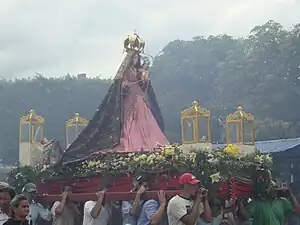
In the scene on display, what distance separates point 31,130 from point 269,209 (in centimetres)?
537

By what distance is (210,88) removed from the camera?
146 ft

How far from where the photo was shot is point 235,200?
9.41 metres

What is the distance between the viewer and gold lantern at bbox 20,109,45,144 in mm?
12445

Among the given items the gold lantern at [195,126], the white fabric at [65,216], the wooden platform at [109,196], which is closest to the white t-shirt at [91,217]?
the wooden platform at [109,196]

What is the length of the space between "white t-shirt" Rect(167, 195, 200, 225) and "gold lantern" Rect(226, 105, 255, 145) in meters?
4.81

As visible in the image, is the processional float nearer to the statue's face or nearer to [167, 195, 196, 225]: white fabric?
the statue's face

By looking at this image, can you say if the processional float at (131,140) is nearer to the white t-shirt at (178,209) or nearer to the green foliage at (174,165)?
the green foliage at (174,165)

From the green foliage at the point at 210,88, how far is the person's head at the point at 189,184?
76.9 ft

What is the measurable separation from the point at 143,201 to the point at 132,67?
331cm

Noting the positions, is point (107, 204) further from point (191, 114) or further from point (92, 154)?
point (191, 114)

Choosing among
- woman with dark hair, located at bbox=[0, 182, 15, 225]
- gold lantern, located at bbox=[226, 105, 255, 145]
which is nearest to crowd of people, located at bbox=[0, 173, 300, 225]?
woman with dark hair, located at bbox=[0, 182, 15, 225]

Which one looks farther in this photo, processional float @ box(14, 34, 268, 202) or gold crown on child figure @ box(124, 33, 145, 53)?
gold crown on child figure @ box(124, 33, 145, 53)

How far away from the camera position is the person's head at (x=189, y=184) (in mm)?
6993

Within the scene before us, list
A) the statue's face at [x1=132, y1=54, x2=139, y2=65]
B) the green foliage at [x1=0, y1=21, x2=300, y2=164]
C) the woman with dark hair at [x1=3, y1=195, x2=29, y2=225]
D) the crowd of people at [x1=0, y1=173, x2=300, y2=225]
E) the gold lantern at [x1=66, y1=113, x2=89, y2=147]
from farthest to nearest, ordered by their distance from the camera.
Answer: the green foliage at [x1=0, y1=21, x2=300, y2=164]
the gold lantern at [x1=66, y1=113, x2=89, y2=147]
the statue's face at [x1=132, y1=54, x2=139, y2=65]
the crowd of people at [x1=0, y1=173, x2=300, y2=225]
the woman with dark hair at [x1=3, y1=195, x2=29, y2=225]
